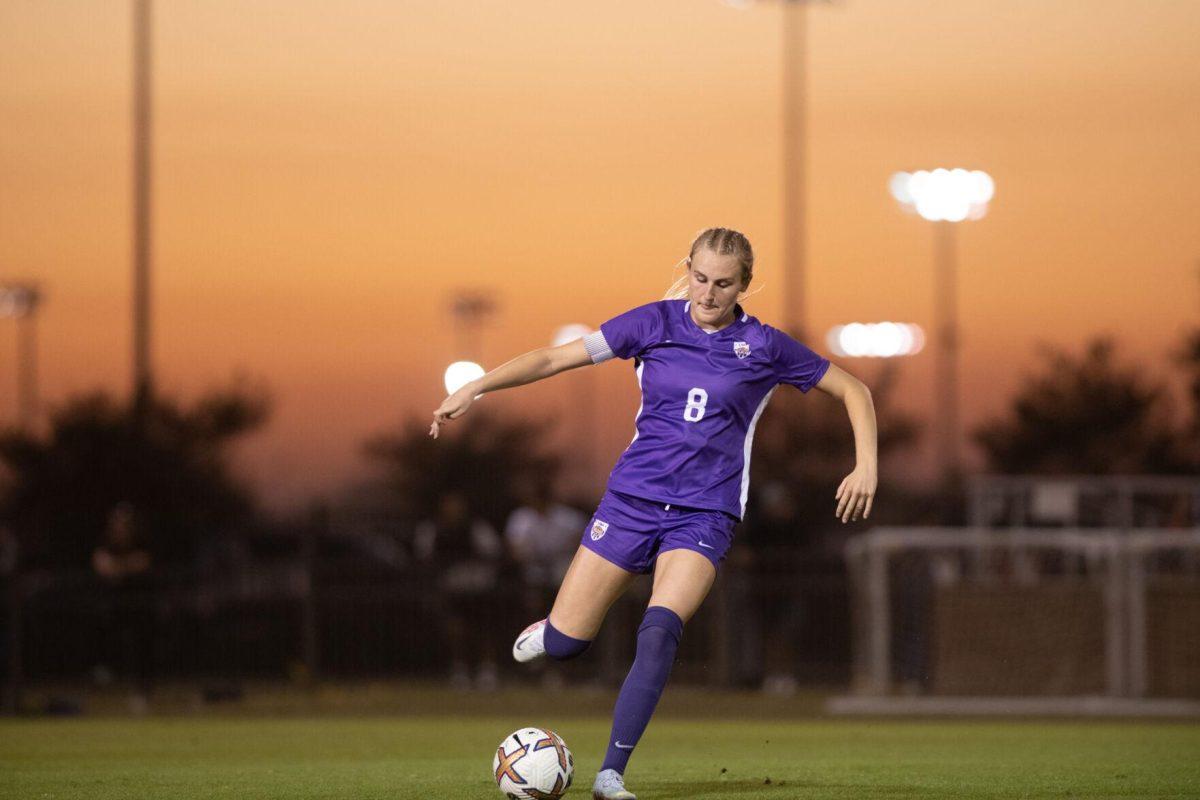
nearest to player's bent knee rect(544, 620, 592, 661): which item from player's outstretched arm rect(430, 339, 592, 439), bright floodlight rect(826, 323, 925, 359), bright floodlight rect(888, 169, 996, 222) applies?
player's outstretched arm rect(430, 339, 592, 439)

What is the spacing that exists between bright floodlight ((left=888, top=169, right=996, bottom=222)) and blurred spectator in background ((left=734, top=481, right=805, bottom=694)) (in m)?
17.1

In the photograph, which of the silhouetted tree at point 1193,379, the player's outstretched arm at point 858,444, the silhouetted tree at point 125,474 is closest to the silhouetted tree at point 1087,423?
the silhouetted tree at point 1193,379

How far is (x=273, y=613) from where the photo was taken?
22.2m

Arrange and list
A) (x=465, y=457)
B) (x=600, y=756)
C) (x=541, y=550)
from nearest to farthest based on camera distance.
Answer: (x=600, y=756) → (x=541, y=550) → (x=465, y=457)

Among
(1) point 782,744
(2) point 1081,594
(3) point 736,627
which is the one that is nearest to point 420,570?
(3) point 736,627

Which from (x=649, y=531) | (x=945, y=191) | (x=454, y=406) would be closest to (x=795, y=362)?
(x=649, y=531)

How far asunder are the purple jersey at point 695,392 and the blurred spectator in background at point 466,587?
1261 centimetres

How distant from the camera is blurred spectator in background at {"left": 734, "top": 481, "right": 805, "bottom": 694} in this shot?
775 inches

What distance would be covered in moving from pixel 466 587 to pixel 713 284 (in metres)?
13.1

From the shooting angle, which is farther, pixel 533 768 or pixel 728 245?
pixel 728 245

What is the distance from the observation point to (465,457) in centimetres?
5781

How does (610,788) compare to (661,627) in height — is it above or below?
below

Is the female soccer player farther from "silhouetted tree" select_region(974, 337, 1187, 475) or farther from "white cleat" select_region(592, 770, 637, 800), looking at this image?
"silhouetted tree" select_region(974, 337, 1187, 475)

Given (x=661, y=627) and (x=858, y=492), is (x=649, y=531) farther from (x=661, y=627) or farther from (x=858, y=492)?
(x=858, y=492)
